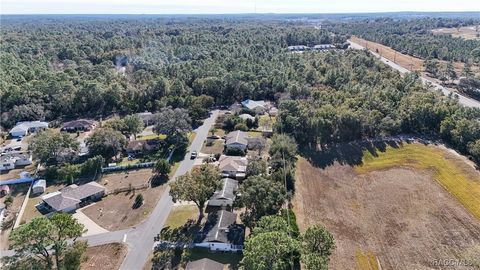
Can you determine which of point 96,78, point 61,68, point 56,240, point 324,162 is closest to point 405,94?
point 324,162

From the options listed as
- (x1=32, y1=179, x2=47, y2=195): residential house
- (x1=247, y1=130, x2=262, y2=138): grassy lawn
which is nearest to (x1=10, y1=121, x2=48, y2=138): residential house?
(x1=32, y1=179, x2=47, y2=195): residential house

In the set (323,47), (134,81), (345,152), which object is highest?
(323,47)

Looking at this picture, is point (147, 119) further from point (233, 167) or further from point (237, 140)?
point (233, 167)

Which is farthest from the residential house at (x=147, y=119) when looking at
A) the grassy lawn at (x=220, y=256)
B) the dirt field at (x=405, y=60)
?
the dirt field at (x=405, y=60)

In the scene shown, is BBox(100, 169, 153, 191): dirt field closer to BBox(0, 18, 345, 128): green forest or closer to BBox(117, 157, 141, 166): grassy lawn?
BBox(117, 157, 141, 166): grassy lawn

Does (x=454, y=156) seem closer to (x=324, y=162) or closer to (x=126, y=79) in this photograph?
(x=324, y=162)

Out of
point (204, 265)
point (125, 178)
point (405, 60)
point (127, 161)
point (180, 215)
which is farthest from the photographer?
point (405, 60)

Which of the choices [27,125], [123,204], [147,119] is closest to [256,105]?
[147,119]
